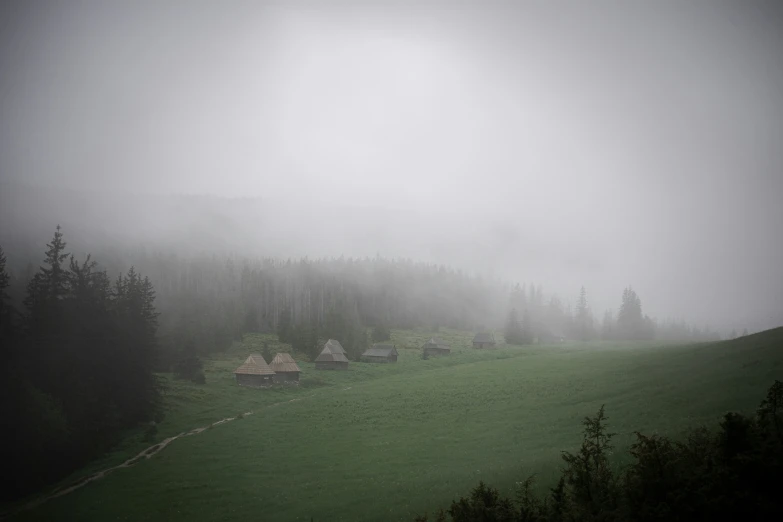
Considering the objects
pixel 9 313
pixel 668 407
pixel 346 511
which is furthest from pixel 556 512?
pixel 9 313

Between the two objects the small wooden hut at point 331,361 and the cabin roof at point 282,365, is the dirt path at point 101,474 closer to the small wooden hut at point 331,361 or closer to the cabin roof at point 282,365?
the cabin roof at point 282,365

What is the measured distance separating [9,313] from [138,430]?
18.9 m

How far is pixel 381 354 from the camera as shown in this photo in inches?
4203

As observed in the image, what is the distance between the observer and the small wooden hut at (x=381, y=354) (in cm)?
10625

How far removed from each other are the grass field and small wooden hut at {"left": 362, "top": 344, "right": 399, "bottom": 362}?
44.9m

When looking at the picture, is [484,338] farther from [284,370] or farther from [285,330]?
[284,370]

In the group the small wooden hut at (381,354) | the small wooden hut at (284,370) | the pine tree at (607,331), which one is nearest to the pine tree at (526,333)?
the pine tree at (607,331)

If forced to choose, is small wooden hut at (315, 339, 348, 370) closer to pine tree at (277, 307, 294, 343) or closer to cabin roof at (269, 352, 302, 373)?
cabin roof at (269, 352, 302, 373)

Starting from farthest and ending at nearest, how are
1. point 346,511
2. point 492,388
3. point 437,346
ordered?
point 437,346 < point 492,388 < point 346,511

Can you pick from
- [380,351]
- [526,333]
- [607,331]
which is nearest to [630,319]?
[607,331]

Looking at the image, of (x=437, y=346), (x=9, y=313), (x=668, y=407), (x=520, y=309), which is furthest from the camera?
(x=520, y=309)

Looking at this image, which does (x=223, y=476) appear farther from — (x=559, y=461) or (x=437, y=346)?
(x=437, y=346)

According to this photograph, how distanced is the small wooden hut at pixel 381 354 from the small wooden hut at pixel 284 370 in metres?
29.0

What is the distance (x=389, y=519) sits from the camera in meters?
22.1
